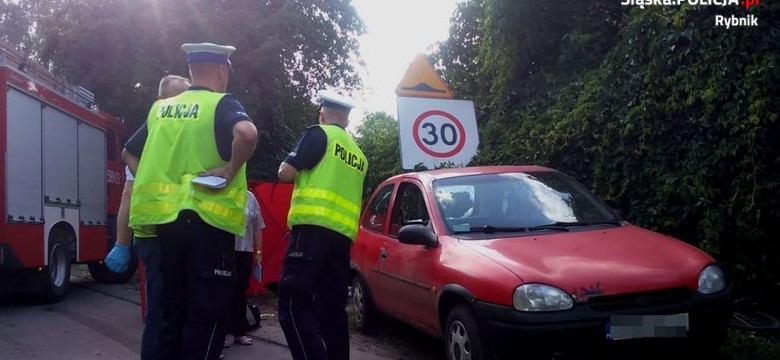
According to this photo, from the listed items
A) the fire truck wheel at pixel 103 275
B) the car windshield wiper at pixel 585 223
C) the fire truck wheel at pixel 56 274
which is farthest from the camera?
→ the fire truck wheel at pixel 103 275

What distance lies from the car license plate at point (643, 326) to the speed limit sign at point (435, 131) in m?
3.56

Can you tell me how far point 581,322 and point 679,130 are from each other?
3.54 m

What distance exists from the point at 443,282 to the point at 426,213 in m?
0.91

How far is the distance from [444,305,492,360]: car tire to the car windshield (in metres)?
0.75

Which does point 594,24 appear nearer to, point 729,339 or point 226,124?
point 729,339

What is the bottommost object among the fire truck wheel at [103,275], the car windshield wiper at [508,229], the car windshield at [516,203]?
the fire truck wheel at [103,275]

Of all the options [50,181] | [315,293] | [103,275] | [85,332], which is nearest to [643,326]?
[315,293]

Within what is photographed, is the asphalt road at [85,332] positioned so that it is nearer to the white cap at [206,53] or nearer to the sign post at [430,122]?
the sign post at [430,122]

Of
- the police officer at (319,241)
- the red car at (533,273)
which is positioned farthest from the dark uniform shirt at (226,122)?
the red car at (533,273)

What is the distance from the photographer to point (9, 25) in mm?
20938

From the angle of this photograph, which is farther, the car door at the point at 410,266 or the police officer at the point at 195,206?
the car door at the point at 410,266

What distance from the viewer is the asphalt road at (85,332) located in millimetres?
6336

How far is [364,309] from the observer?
702 centimetres

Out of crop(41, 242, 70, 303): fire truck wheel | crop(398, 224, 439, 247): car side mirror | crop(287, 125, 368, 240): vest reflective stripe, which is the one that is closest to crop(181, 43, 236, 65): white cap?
crop(287, 125, 368, 240): vest reflective stripe
